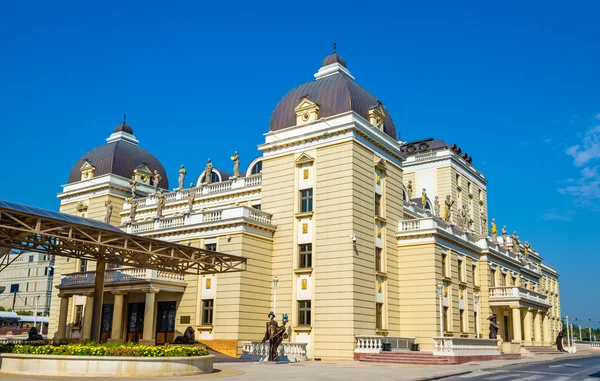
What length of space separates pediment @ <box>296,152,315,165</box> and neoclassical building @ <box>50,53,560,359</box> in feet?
0.37

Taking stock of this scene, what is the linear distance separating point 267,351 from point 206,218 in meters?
10.6

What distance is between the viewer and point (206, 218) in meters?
38.9

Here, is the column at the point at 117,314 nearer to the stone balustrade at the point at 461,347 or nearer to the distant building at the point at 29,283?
the stone balustrade at the point at 461,347

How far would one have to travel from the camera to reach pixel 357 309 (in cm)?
3431

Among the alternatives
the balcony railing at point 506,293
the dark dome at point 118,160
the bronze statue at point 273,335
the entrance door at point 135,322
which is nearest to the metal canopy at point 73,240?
the bronze statue at point 273,335

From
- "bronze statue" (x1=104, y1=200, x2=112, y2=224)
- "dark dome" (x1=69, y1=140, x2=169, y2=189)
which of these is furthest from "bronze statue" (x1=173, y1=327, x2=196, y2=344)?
"dark dome" (x1=69, y1=140, x2=169, y2=189)

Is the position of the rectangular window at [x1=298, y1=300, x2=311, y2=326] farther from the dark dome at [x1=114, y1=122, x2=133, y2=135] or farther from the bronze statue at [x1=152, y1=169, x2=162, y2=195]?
the dark dome at [x1=114, y1=122, x2=133, y2=135]

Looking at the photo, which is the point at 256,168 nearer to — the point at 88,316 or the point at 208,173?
the point at 208,173

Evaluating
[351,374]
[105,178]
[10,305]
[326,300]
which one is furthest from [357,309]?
[10,305]

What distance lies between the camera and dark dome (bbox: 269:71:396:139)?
126ft

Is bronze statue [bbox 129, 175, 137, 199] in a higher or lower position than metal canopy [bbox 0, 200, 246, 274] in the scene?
higher

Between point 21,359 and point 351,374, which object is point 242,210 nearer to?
point 351,374

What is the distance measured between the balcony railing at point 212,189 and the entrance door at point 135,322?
10312 millimetres

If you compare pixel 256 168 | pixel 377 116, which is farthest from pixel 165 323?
pixel 377 116
